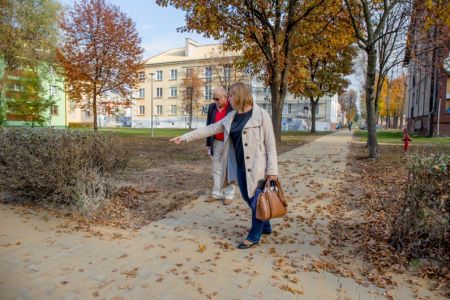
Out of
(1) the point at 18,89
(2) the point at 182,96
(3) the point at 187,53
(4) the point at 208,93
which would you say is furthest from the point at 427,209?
(3) the point at 187,53

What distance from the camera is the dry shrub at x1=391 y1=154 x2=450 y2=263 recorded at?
3537 mm

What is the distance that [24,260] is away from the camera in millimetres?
3771

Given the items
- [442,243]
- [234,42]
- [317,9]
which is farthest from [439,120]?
[442,243]

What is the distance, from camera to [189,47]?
66.7 meters

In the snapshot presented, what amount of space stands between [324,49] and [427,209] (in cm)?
1549

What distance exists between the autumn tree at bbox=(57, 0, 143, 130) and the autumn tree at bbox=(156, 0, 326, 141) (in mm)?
9224

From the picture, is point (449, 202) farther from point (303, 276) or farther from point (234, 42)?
point (234, 42)

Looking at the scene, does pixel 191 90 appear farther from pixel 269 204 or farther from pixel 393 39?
pixel 269 204

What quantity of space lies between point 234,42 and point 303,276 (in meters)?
14.2

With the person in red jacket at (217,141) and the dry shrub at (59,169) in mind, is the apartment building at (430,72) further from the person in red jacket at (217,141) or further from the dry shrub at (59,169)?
the dry shrub at (59,169)

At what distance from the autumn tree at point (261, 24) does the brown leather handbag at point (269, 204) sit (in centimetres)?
1143

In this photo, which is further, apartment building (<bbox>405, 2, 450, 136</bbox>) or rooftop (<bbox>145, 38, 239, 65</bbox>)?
rooftop (<bbox>145, 38, 239, 65</bbox>)

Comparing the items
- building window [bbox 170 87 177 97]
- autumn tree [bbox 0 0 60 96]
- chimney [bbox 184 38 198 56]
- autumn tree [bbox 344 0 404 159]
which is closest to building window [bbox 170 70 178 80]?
building window [bbox 170 87 177 97]

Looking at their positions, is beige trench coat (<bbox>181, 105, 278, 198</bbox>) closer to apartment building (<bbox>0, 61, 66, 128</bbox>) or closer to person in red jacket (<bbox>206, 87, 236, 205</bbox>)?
person in red jacket (<bbox>206, 87, 236, 205</bbox>)
